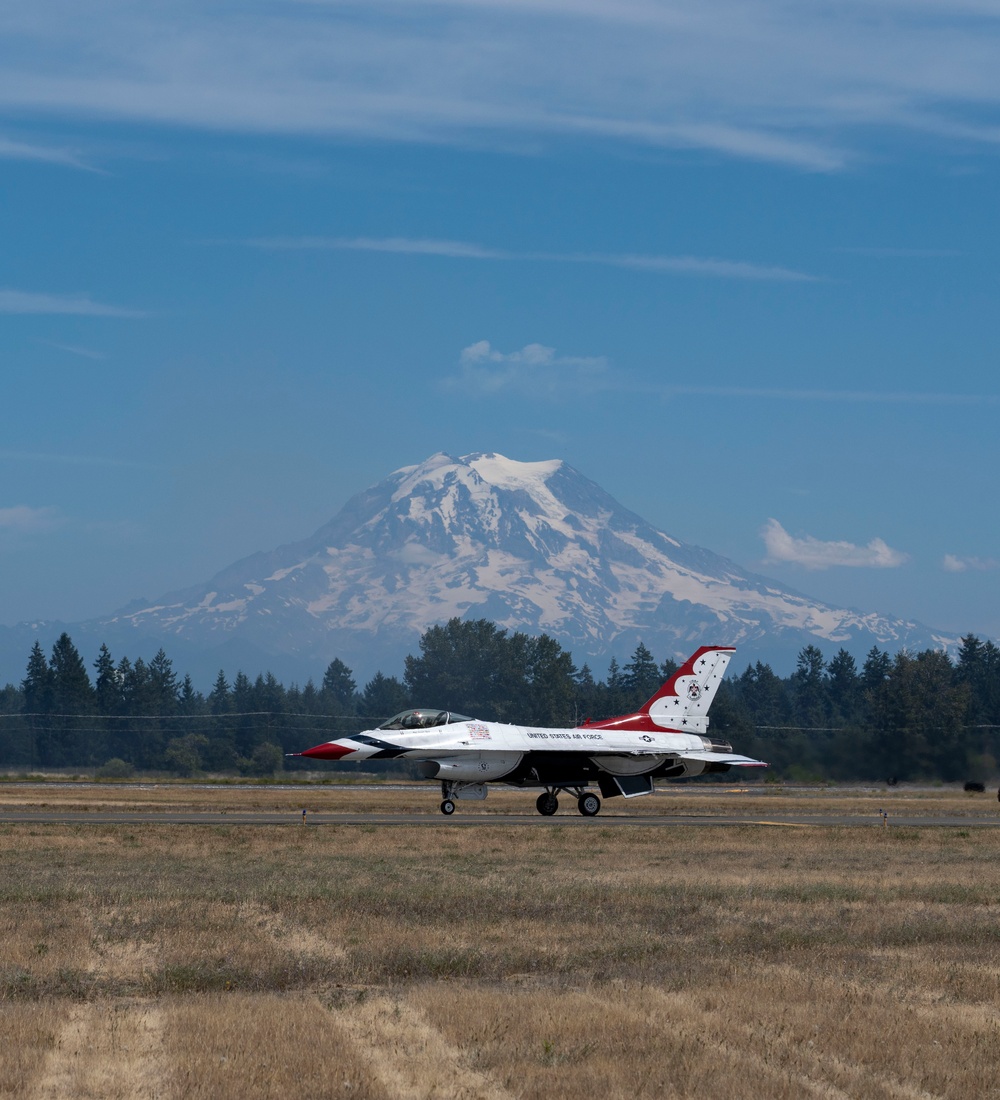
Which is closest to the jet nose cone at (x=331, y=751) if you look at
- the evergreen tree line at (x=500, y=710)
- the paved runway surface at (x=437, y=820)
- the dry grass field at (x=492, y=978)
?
the paved runway surface at (x=437, y=820)

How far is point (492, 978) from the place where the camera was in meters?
13.9

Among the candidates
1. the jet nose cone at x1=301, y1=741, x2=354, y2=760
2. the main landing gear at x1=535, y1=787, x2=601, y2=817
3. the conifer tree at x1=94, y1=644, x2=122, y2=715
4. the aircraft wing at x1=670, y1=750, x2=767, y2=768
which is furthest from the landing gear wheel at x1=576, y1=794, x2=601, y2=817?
the conifer tree at x1=94, y1=644, x2=122, y2=715

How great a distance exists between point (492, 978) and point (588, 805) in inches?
1087

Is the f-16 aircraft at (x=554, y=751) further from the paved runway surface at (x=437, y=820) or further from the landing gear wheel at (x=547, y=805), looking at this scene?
the paved runway surface at (x=437, y=820)

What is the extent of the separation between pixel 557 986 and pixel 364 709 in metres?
150

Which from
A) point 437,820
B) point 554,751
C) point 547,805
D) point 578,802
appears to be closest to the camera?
point 437,820

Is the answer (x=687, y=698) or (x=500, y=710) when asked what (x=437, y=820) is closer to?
(x=687, y=698)

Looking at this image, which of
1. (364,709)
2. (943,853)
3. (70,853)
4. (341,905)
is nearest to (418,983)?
(341,905)

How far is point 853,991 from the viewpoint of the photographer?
13125 mm

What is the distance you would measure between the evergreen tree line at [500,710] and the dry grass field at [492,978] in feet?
138

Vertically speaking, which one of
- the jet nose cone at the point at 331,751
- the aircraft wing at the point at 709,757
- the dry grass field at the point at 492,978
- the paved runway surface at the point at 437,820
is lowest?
the paved runway surface at the point at 437,820

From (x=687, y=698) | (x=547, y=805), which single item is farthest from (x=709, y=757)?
(x=547, y=805)

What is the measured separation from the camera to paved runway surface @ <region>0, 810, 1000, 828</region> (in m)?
36.1

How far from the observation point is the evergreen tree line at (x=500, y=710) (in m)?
66.7
